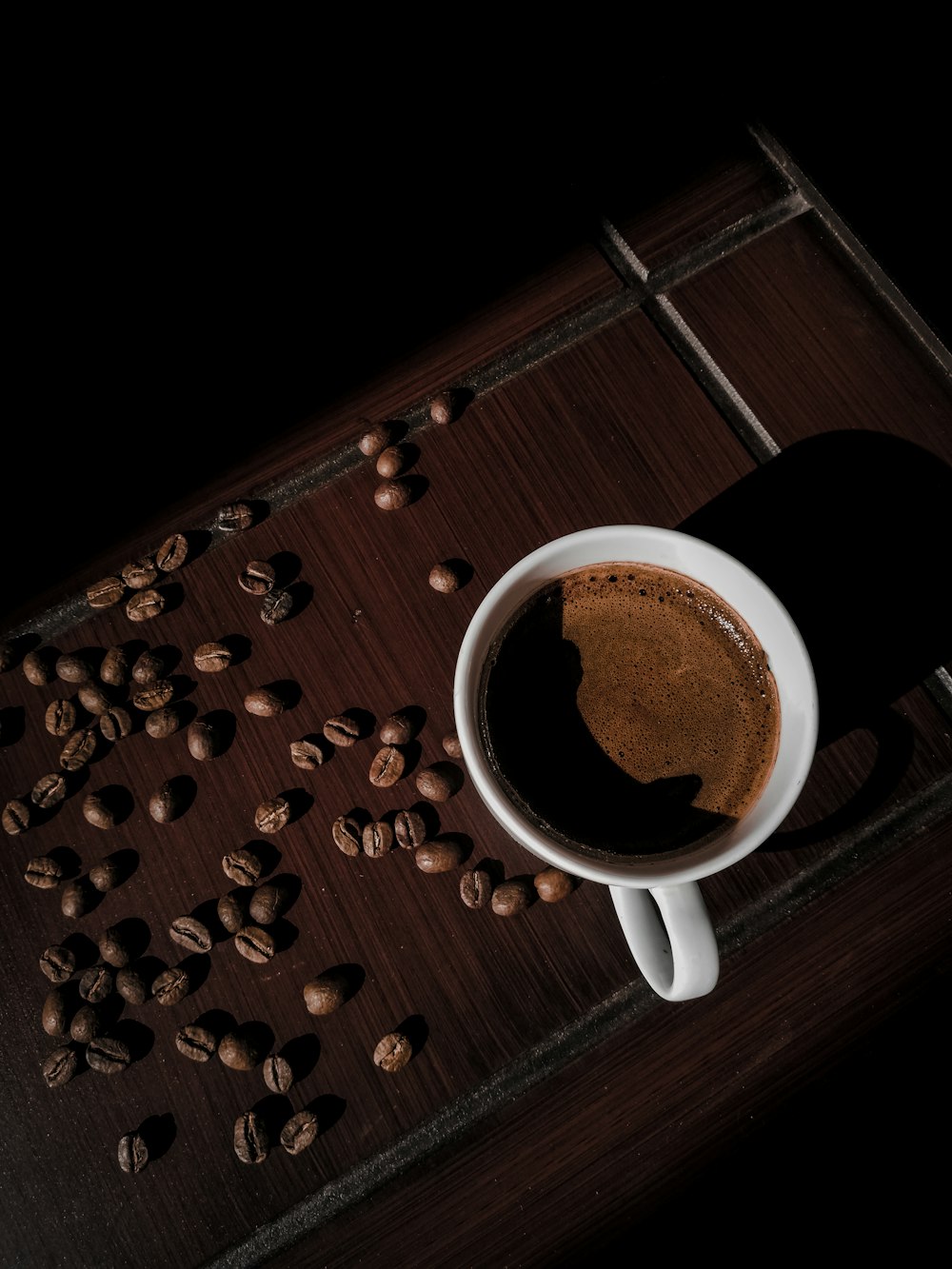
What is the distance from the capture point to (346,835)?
82 centimetres

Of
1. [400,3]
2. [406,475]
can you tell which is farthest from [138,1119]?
[400,3]

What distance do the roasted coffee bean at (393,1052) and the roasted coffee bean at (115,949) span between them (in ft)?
0.80

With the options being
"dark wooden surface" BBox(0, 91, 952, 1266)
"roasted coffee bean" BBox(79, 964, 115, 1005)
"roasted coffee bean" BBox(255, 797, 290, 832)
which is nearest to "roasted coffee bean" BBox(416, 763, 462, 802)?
"dark wooden surface" BBox(0, 91, 952, 1266)

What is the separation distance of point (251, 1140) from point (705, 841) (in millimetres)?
474

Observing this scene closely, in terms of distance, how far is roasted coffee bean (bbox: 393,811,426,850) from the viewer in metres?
0.81

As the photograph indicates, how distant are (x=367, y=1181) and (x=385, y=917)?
0.73 ft

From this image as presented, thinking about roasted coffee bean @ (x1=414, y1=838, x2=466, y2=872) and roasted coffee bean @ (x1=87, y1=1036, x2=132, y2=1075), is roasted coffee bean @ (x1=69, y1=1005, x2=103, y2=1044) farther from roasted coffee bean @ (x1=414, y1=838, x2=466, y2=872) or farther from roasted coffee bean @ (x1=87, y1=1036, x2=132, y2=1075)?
roasted coffee bean @ (x1=414, y1=838, x2=466, y2=872)

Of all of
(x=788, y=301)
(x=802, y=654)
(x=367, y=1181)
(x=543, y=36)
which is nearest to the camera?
(x=802, y=654)

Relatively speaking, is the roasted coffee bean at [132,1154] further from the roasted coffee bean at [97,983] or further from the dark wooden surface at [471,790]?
the roasted coffee bean at [97,983]

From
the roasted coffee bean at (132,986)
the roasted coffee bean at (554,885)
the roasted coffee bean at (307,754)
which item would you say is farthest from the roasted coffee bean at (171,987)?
the roasted coffee bean at (554,885)

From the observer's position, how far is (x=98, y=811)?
0.83 m

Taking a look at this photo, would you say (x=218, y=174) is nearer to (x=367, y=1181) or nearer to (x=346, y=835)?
(x=346, y=835)

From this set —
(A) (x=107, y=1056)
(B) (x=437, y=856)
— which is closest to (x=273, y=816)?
(B) (x=437, y=856)

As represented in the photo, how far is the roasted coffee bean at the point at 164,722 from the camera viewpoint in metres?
0.84
